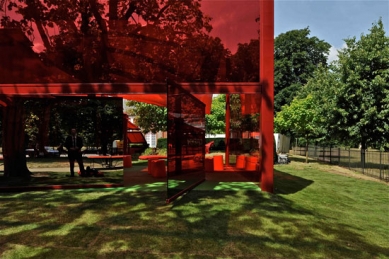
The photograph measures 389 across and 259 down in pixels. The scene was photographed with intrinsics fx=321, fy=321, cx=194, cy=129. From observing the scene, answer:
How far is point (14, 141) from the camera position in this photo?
28.5 feet

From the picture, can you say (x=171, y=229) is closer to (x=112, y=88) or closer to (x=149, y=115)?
(x=112, y=88)

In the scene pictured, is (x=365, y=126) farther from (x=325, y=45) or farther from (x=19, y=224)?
(x=325, y=45)

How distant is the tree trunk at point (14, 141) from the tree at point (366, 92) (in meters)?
15.5

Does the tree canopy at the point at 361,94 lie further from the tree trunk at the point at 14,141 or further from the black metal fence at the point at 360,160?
the tree trunk at the point at 14,141

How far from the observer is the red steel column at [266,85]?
820cm

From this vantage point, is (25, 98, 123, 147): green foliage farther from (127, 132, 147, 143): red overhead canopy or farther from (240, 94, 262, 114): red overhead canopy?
(127, 132, 147, 143): red overhead canopy

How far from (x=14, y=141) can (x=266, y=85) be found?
6919 mm

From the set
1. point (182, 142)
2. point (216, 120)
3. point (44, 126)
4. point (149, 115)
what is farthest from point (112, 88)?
A: point (216, 120)

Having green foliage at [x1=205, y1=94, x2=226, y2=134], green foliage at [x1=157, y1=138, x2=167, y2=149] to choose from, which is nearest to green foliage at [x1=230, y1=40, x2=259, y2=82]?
green foliage at [x1=157, y1=138, x2=167, y2=149]

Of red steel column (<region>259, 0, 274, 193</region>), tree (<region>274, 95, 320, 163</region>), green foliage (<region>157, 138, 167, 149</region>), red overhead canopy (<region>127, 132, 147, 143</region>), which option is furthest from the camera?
green foliage (<region>157, 138, 167, 149</region>)

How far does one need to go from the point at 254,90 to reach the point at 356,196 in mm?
4227

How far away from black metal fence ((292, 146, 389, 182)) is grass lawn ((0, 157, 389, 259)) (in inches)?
287

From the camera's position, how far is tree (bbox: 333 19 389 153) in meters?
16.7

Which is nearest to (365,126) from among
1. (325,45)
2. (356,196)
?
(356,196)
